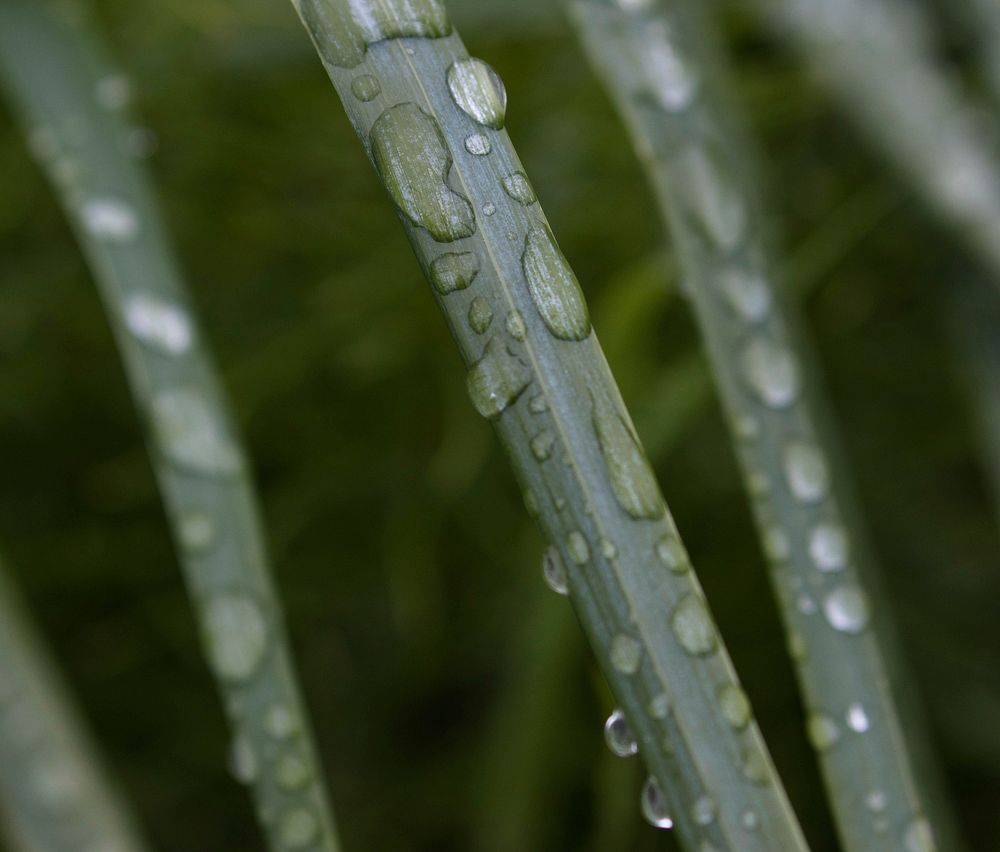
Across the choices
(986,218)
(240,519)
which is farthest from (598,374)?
(986,218)

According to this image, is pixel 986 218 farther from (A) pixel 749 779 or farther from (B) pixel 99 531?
(B) pixel 99 531

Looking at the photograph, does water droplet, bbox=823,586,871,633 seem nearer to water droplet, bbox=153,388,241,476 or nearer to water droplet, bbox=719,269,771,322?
water droplet, bbox=719,269,771,322

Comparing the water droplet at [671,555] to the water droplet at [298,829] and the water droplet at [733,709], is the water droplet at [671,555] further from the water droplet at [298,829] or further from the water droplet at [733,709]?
the water droplet at [298,829]

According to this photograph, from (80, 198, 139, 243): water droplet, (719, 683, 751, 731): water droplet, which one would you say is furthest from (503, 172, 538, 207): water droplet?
(80, 198, 139, 243): water droplet

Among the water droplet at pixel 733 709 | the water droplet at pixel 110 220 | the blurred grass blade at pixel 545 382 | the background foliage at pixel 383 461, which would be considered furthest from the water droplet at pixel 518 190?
the background foliage at pixel 383 461

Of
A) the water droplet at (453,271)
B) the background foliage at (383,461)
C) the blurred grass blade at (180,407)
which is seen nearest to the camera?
the water droplet at (453,271)

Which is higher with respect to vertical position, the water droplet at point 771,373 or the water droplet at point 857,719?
the water droplet at point 771,373
